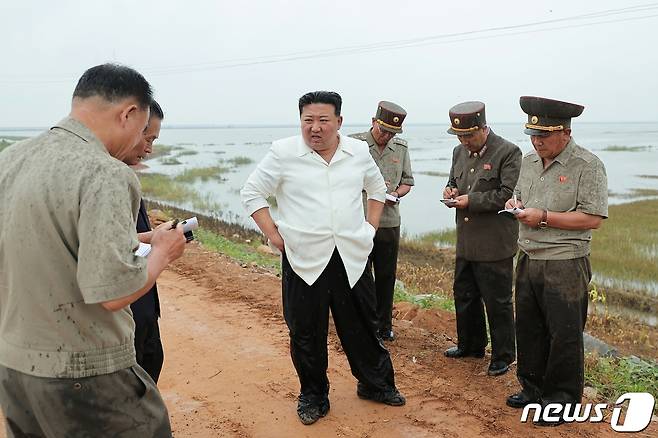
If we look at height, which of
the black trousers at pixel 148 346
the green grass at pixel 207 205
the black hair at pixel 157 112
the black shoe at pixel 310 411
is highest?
the black hair at pixel 157 112

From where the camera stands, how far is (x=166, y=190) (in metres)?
23.6

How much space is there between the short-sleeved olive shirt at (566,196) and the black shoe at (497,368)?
1061 millimetres

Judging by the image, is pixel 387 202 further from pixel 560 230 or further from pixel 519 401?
pixel 519 401

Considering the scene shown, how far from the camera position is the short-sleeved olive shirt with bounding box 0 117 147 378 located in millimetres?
1762

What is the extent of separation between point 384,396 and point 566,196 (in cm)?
167

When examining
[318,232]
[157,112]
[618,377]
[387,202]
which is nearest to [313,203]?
[318,232]

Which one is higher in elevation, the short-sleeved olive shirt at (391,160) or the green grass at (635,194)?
the short-sleeved olive shirt at (391,160)

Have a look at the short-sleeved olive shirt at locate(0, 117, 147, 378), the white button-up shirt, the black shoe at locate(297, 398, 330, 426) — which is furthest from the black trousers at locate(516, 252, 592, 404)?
the short-sleeved olive shirt at locate(0, 117, 147, 378)

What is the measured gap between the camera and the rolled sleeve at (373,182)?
3713mm

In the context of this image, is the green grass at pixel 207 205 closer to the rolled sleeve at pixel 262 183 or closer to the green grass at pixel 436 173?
the green grass at pixel 436 173

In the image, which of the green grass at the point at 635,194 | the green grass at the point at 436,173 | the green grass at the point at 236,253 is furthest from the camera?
the green grass at the point at 436,173

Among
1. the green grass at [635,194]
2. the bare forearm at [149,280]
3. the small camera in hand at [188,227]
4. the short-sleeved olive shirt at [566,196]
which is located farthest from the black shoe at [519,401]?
the green grass at [635,194]

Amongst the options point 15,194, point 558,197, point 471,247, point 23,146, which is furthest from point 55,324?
point 471,247

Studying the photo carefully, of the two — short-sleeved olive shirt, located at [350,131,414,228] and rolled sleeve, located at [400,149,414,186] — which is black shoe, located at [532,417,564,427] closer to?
short-sleeved olive shirt, located at [350,131,414,228]
